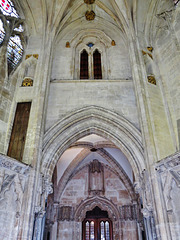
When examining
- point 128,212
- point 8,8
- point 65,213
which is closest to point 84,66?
point 8,8

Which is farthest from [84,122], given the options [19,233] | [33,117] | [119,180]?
[119,180]

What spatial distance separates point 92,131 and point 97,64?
3541mm

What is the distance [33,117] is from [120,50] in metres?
5.46

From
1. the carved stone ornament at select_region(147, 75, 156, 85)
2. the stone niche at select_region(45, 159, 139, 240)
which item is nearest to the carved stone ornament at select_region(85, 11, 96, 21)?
the carved stone ornament at select_region(147, 75, 156, 85)

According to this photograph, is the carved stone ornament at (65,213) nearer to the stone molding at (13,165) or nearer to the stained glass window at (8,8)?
the stone molding at (13,165)

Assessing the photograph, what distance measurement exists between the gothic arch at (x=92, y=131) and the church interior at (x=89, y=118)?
35mm

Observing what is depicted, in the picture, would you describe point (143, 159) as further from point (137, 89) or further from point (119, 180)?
point (119, 180)

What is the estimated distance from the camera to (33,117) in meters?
7.49

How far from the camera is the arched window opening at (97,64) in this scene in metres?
10.1

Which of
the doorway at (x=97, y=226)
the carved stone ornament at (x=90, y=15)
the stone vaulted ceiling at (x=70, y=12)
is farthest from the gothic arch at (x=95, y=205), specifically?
the carved stone ornament at (x=90, y=15)

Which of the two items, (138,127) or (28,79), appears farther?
(28,79)

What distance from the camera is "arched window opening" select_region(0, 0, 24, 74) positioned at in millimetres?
8984

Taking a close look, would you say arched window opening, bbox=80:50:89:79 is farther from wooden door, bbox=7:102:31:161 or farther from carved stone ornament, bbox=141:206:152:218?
carved stone ornament, bbox=141:206:152:218

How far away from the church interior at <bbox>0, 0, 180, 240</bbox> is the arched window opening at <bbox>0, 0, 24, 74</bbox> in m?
0.05
